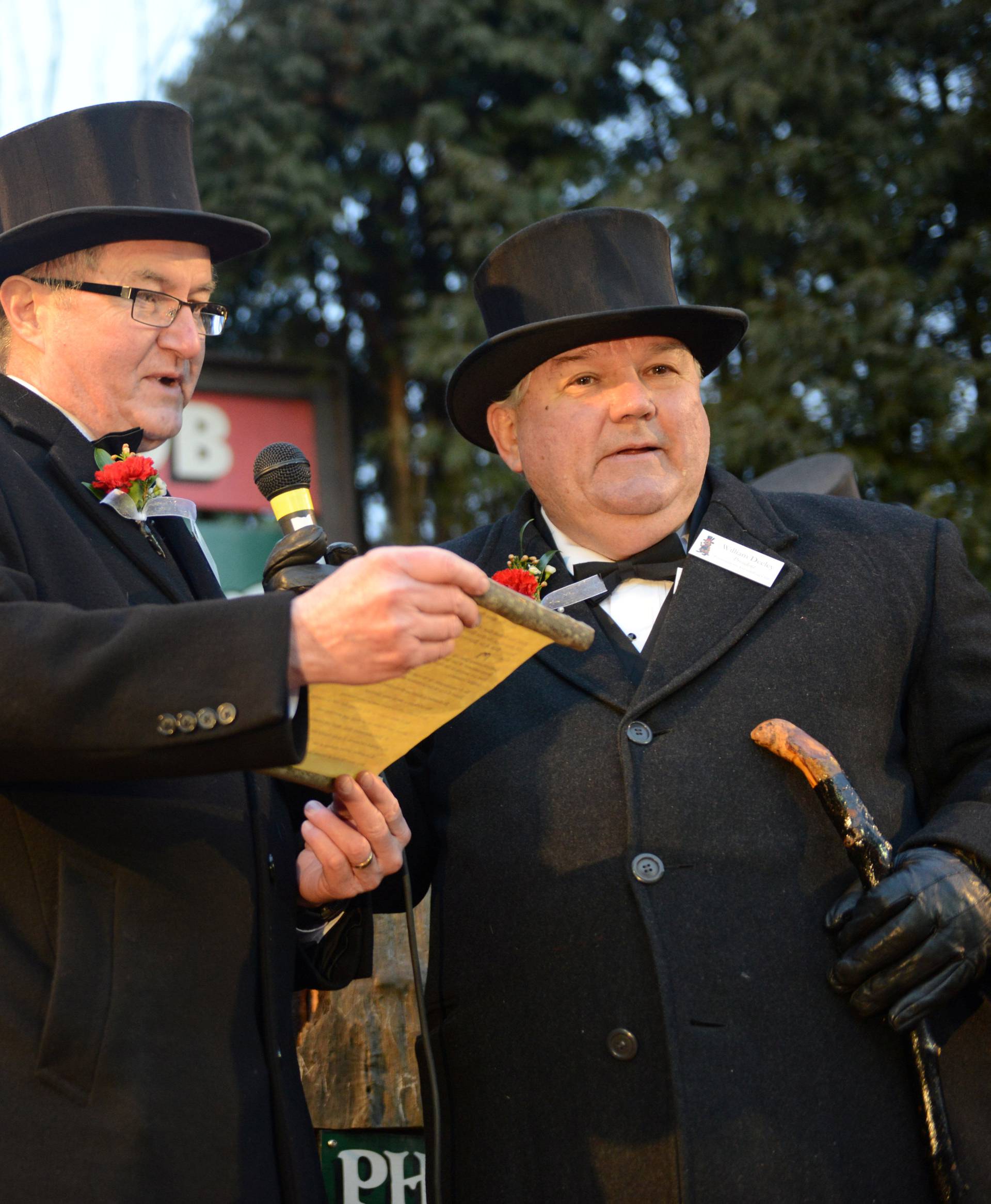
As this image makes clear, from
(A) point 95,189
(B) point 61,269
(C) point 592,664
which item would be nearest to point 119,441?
(B) point 61,269

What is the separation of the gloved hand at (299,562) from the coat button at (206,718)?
9.6 inches

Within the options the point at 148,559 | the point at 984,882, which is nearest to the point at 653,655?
the point at 984,882

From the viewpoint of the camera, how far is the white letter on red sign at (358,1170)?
3014 mm

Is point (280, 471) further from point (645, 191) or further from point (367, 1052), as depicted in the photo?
point (645, 191)

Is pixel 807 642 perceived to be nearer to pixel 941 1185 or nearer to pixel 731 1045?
pixel 731 1045

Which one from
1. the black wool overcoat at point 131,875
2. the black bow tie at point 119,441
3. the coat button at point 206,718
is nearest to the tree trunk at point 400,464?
the black bow tie at point 119,441

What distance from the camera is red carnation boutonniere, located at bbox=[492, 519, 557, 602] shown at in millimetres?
Result: 2500

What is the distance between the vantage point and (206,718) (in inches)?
65.6

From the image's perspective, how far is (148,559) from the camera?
88.6 inches

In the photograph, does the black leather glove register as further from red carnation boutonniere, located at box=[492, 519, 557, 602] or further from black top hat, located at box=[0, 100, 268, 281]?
black top hat, located at box=[0, 100, 268, 281]

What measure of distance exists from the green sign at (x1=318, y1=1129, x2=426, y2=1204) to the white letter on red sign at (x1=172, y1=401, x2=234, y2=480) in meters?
6.27

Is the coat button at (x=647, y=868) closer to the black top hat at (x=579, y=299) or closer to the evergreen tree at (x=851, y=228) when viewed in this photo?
the black top hat at (x=579, y=299)

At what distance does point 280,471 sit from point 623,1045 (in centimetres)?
122

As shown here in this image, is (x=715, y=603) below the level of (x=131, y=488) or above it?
below
